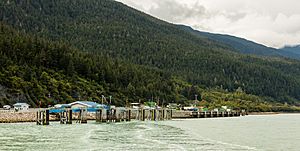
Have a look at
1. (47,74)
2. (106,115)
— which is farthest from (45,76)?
(106,115)

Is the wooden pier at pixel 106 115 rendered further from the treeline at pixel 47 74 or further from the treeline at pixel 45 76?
the treeline at pixel 47 74

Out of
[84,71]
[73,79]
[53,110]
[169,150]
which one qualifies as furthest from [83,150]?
[84,71]

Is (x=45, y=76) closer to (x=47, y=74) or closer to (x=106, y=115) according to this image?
(x=47, y=74)

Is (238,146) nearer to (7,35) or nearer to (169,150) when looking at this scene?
(169,150)

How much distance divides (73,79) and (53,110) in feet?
208

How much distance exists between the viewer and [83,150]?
5628 centimetres

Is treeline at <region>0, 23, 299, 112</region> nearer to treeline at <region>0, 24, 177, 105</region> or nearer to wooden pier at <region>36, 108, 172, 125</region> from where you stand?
treeline at <region>0, 24, 177, 105</region>

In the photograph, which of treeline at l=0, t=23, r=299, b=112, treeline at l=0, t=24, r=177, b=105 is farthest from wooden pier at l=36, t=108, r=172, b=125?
treeline at l=0, t=24, r=177, b=105

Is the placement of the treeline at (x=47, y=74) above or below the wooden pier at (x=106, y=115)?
above

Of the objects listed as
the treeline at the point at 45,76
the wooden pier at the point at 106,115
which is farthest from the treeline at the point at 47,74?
the wooden pier at the point at 106,115

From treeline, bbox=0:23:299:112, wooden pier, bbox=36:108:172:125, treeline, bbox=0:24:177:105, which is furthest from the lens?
treeline, bbox=0:24:177:105

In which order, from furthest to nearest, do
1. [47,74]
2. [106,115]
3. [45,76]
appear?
[47,74]
[45,76]
[106,115]

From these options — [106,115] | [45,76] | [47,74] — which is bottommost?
[106,115]

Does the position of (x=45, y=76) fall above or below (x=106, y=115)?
above
